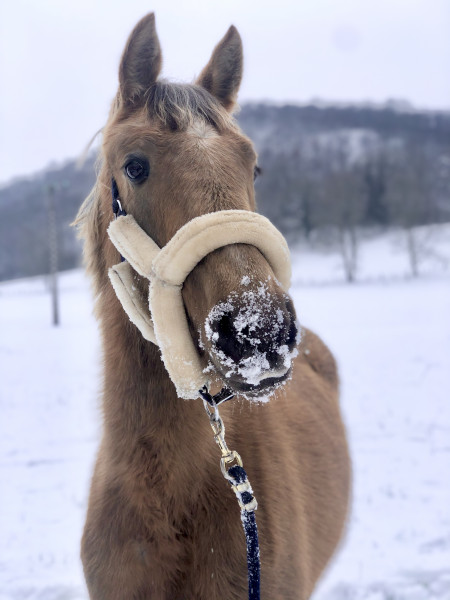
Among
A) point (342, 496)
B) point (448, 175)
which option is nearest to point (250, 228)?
point (342, 496)

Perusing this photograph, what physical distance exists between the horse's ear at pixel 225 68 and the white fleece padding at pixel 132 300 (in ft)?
3.52

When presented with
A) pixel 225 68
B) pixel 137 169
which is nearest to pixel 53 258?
pixel 225 68

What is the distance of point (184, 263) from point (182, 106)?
29.8 inches

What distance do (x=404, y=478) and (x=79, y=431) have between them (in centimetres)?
488

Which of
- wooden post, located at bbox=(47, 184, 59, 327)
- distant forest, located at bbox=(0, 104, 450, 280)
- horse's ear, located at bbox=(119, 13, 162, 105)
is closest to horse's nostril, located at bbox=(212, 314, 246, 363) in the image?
horse's ear, located at bbox=(119, 13, 162, 105)

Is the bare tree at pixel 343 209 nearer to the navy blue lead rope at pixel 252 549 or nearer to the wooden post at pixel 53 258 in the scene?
the wooden post at pixel 53 258

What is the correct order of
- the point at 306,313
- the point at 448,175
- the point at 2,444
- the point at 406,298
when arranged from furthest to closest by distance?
the point at 448,175, the point at 406,298, the point at 306,313, the point at 2,444

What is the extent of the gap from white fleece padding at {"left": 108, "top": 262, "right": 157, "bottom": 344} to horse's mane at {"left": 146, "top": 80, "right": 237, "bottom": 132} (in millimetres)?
613

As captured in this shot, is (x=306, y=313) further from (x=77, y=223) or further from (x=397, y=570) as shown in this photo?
(x=77, y=223)

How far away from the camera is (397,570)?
3879mm

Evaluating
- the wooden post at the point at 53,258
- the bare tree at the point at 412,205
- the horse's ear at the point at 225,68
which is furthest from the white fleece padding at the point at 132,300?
the bare tree at the point at 412,205

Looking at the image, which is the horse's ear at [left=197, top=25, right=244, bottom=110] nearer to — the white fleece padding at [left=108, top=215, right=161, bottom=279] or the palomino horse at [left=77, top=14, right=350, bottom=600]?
the palomino horse at [left=77, top=14, right=350, bottom=600]

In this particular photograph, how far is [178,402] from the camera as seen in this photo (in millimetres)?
2004

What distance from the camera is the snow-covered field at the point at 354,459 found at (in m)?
3.85
